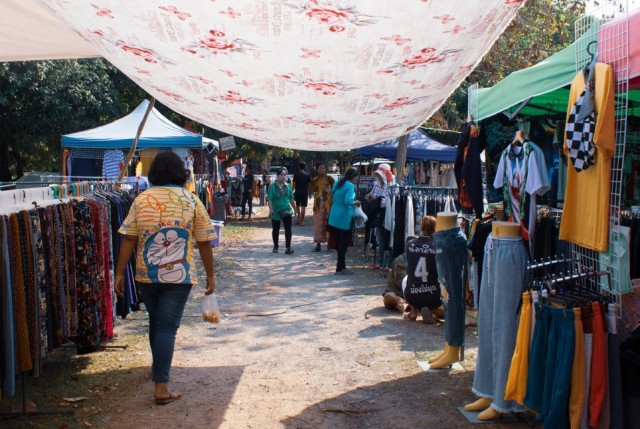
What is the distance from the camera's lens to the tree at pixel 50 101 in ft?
57.8

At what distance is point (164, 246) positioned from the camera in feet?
14.3

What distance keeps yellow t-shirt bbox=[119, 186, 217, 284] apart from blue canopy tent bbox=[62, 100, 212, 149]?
8564mm

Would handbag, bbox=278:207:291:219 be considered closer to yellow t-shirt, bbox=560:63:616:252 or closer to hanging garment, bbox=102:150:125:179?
hanging garment, bbox=102:150:125:179

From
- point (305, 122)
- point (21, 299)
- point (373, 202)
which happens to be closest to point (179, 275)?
point (21, 299)

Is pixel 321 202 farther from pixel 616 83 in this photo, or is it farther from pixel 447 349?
pixel 616 83

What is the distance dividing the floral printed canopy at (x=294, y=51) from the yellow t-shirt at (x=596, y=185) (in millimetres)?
640

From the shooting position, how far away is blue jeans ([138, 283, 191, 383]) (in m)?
4.40

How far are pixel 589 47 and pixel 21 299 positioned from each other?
376cm

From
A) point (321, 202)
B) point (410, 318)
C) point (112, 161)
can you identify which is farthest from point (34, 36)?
point (112, 161)

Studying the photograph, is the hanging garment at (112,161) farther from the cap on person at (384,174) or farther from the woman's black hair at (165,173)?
the woman's black hair at (165,173)

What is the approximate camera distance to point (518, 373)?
12.3 ft

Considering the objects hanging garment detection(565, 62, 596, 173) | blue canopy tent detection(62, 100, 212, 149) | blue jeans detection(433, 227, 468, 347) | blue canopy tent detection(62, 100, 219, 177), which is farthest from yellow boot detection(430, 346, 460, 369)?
blue canopy tent detection(62, 100, 212, 149)

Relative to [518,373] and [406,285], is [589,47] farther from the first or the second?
[406,285]

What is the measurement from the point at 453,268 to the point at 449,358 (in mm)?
777
